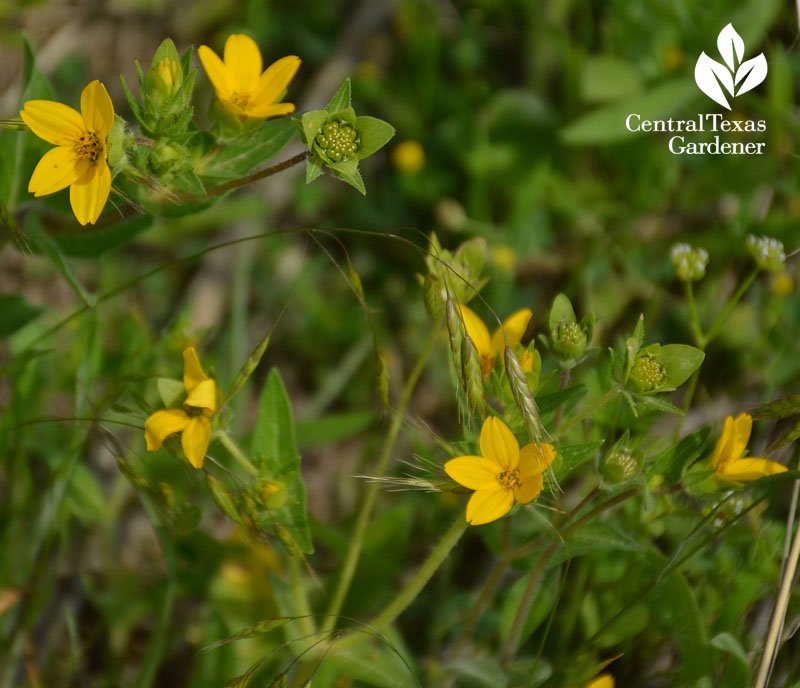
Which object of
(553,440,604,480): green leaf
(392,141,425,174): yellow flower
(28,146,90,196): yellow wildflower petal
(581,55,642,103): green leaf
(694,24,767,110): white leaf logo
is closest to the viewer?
(553,440,604,480): green leaf

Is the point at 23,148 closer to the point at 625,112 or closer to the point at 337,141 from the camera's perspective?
the point at 337,141

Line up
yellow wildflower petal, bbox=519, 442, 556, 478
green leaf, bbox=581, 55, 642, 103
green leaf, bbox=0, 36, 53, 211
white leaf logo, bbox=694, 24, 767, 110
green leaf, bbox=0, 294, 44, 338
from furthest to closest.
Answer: green leaf, bbox=581, 55, 642, 103 < white leaf logo, bbox=694, 24, 767, 110 < green leaf, bbox=0, 294, 44, 338 < green leaf, bbox=0, 36, 53, 211 < yellow wildflower petal, bbox=519, 442, 556, 478

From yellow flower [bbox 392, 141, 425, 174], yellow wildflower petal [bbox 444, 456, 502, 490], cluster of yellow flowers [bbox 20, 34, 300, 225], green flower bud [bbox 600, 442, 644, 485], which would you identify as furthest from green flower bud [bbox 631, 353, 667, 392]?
yellow flower [bbox 392, 141, 425, 174]

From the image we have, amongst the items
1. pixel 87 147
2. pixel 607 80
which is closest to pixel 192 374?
pixel 87 147

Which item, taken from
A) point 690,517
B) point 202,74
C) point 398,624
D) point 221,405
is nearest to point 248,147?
point 221,405

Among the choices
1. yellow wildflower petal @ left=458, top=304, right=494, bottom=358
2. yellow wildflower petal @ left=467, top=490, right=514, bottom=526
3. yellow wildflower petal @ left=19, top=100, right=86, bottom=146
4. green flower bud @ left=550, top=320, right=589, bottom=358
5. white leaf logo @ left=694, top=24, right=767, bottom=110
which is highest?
yellow wildflower petal @ left=19, top=100, right=86, bottom=146

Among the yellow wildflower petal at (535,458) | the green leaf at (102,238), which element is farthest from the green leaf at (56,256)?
the yellow wildflower petal at (535,458)

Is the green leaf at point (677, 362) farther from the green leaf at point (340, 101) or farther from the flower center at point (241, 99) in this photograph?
the flower center at point (241, 99)

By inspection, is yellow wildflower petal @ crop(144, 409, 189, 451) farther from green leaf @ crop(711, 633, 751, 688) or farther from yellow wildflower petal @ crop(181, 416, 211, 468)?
green leaf @ crop(711, 633, 751, 688)
